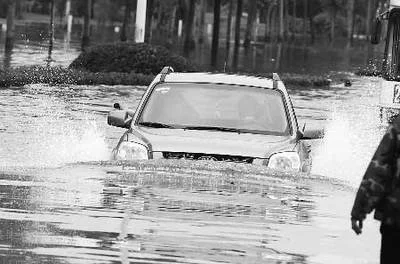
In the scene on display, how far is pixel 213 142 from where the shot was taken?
1268 centimetres

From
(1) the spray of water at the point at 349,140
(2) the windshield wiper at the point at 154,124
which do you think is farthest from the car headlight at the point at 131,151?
(1) the spray of water at the point at 349,140

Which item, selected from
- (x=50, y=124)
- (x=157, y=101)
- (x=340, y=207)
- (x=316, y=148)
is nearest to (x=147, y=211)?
(x=340, y=207)

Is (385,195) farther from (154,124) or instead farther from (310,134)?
(310,134)

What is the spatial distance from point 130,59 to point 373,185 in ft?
108

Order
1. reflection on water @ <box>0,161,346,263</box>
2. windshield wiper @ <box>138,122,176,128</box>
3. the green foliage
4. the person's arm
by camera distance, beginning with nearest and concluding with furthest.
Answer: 1. the person's arm
2. reflection on water @ <box>0,161,346,263</box>
3. windshield wiper @ <box>138,122,176,128</box>
4. the green foliage

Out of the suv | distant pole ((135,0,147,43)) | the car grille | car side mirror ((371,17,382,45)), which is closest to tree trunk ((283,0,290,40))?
distant pole ((135,0,147,43))

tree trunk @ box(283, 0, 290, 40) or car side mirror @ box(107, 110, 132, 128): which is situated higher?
tree trunk @ box(283, 0, 290, 40)

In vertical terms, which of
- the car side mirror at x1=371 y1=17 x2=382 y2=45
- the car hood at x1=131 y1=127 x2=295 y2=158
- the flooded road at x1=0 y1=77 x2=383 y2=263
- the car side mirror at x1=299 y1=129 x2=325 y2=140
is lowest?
the flooded road at x1=0 y1=77 x2=383 y2=263

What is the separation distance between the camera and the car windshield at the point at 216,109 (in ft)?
44.2

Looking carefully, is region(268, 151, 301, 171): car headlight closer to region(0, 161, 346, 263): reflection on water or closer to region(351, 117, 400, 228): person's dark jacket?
region(0, 161, 346, 263): reflection on water

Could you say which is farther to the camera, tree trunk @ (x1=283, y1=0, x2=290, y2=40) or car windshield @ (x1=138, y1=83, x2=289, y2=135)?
tree trunk @ (x1=283, y1=0, x2=290, y2=40)

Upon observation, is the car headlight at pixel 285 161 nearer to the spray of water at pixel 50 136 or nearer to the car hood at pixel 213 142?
the car hood at pixel 213 142

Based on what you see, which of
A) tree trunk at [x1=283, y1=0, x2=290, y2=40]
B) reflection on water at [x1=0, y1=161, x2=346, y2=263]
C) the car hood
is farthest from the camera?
tree trunk at [x1=283, y1=0, x2=290, y2=40]

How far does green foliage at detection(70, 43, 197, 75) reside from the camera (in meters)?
39.2
